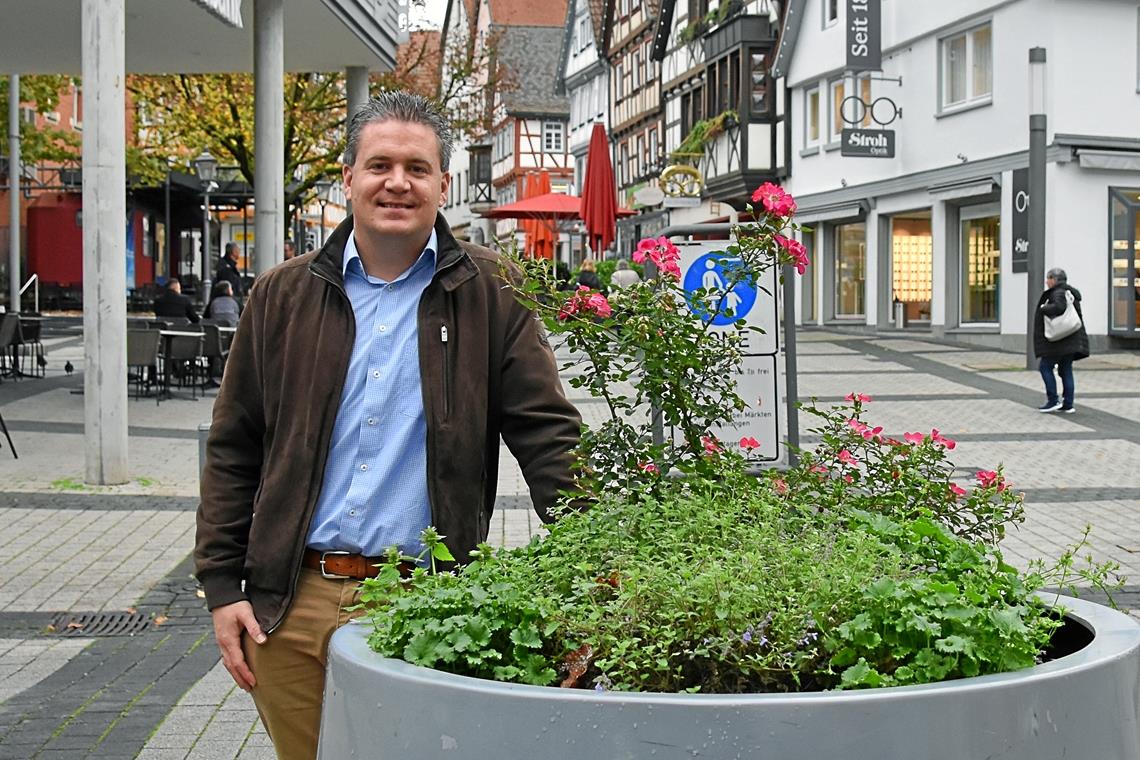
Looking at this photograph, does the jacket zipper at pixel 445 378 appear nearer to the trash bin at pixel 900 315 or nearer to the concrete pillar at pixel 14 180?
the concrete pillar at pixel 14 180

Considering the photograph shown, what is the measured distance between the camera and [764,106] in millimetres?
38062

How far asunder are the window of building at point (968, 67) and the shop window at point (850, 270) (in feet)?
17.9

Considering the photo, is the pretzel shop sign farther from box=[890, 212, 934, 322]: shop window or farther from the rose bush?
the rose bush

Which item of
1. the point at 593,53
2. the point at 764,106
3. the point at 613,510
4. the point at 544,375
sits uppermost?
the point at 593,53

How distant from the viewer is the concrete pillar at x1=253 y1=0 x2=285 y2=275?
14703 millimetres

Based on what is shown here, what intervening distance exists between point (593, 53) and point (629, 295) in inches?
2384

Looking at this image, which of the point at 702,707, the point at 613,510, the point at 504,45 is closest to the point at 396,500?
the point at 613,510

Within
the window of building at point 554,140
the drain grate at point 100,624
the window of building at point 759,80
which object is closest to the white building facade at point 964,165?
the window of building at point 759,80

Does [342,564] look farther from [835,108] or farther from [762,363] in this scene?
[835,108]

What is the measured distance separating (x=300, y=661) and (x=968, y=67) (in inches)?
1105

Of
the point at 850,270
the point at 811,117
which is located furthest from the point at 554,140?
the point at 850,270

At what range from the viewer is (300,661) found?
3002 millimetres

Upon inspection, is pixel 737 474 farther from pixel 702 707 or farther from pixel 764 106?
pixel 764 106

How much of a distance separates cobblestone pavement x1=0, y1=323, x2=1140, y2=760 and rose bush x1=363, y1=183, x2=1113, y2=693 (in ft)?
8.39
